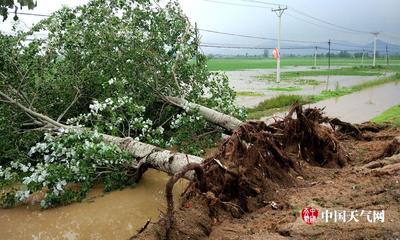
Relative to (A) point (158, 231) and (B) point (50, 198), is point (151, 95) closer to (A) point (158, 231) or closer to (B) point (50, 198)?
(B) point (50, 198)

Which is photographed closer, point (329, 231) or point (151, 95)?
point (329, 231)

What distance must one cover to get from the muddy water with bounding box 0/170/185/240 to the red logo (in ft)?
6.44

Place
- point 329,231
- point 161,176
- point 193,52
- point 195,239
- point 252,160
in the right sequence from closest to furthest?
point 329,231 → point 195,239 → point 252,160 → point 161,176 → point 193,52

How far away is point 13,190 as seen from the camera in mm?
7461

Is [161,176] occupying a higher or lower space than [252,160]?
lower

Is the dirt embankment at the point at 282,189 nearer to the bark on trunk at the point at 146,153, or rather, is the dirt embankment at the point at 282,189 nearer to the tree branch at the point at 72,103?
the bark on trunk at the point at 146,153

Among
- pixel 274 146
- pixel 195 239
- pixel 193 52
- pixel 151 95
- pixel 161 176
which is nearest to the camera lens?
pixel 195 239

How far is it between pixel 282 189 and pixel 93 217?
2.92 meters

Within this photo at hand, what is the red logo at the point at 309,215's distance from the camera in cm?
499

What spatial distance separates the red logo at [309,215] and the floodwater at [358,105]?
351 inches

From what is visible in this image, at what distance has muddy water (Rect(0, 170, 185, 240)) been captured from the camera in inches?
250

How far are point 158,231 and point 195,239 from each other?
1.52ft

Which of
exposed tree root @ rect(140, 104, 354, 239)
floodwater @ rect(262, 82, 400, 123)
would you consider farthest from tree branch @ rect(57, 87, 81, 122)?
floodwater @ rect(262, 82, 400, 123)

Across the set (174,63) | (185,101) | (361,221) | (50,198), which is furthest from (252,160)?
(174,63)
